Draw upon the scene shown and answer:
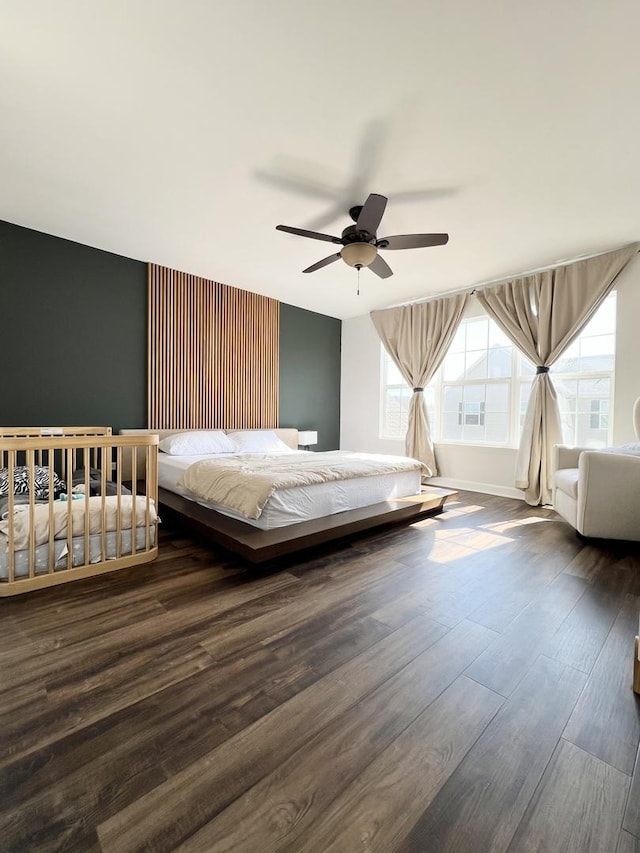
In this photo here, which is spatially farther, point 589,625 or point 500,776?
point 589,625

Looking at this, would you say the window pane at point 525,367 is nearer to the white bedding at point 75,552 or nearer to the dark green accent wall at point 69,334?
the white bedding at point 75,552

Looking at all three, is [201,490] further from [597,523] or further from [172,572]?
[597,523]

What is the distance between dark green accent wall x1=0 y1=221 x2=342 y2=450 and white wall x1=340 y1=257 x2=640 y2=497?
3446 mm

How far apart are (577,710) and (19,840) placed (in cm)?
166

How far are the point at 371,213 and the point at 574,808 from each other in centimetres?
299

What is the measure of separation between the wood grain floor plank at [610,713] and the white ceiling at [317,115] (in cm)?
278

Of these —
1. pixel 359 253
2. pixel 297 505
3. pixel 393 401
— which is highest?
pixel 359 253

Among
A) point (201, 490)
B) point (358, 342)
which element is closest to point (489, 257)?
point (358, 342)

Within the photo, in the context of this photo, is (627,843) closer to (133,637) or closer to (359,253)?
(133,637)

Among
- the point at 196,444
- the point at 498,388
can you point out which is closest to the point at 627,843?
the point at 196,444

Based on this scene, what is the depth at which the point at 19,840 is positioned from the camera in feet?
2.77

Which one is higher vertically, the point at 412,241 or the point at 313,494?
the point at 412,241

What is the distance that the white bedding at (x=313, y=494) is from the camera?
2.52 meters

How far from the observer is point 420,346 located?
17.4 ft
